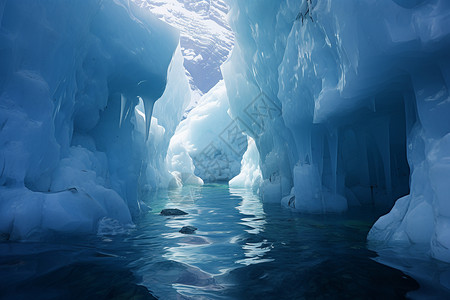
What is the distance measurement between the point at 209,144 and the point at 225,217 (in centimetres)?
2547

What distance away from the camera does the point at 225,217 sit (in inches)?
301

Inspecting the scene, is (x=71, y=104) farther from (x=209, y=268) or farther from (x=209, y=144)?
(x=209, y=144)

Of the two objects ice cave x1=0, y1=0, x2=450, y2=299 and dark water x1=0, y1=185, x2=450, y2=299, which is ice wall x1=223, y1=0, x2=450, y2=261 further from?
dark water x1=0, y1=185, x2=450, y2=299

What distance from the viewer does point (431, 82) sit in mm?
3979

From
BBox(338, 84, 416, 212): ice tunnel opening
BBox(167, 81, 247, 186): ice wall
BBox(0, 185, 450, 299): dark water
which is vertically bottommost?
BBox(0, 185, 450, 299): dark water

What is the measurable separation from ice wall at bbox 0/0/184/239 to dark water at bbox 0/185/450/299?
605mm

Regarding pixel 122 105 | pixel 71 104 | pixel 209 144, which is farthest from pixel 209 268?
pixel 209 144

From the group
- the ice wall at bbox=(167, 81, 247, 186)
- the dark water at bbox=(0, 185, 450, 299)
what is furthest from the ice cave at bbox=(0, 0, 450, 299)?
the ice wall at bbox=(167, 81, 247, 186)

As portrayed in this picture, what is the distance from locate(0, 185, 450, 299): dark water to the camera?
2432 millimetres

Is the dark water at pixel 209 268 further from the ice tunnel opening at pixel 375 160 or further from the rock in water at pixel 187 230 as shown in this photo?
the ice tunnel opening at pixel 375 160

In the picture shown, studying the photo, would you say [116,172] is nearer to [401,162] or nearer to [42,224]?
[42,224]

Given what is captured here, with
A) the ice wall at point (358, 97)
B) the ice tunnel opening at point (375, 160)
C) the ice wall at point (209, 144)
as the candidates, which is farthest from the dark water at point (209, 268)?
the ice wall at point (209, 144)

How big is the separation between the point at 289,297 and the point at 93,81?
6.72 meters

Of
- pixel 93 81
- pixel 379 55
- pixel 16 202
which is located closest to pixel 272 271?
pixel 379 55
